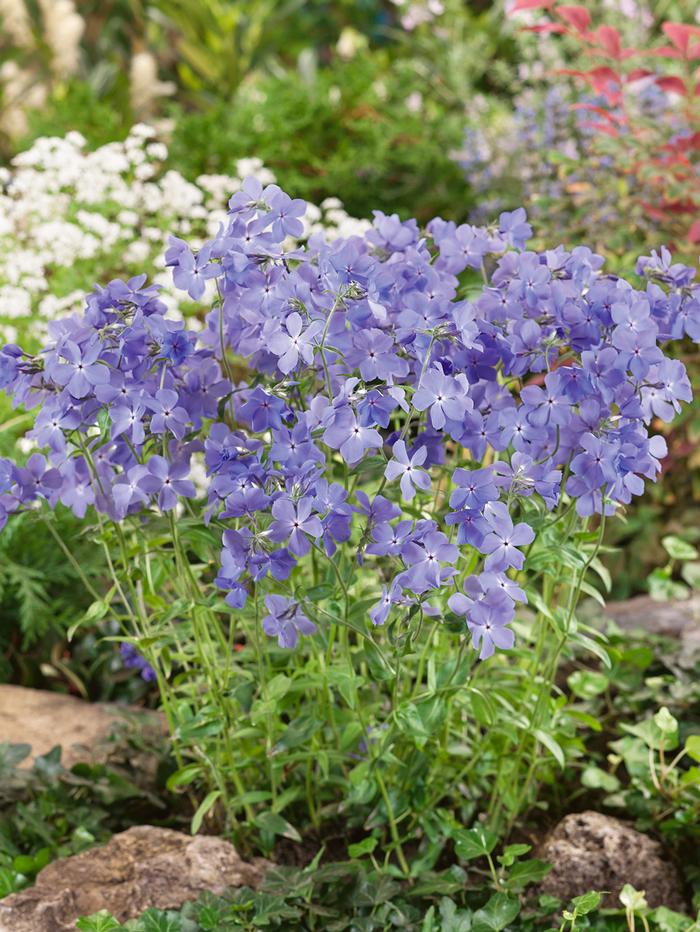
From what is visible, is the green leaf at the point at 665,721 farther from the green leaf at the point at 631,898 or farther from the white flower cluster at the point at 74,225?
the white flower cluster at the point at 74,225

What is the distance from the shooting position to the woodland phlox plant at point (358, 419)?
151 centimetres

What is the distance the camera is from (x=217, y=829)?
6.94 feet

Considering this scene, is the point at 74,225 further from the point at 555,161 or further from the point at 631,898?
the point at 631,898

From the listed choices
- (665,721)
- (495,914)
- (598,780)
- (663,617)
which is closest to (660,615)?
(663,617)

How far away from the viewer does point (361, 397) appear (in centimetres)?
146

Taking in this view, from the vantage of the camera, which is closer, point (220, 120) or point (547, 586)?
point (547, 586)

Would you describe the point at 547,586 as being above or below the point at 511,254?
below

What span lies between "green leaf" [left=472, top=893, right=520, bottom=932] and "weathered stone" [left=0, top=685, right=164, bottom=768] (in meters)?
0.89

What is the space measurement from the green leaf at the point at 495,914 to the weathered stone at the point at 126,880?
0.40 metres

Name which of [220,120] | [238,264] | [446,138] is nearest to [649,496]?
[238,264]

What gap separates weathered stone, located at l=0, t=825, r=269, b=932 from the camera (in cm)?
183

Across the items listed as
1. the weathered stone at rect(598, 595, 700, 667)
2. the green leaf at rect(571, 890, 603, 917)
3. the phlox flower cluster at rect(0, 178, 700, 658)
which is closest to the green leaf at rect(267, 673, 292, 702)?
the phlox flower cluster at rect(0, 178, 700, 658)

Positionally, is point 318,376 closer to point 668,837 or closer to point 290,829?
point 290,829

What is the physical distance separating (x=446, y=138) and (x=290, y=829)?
4.03 m
